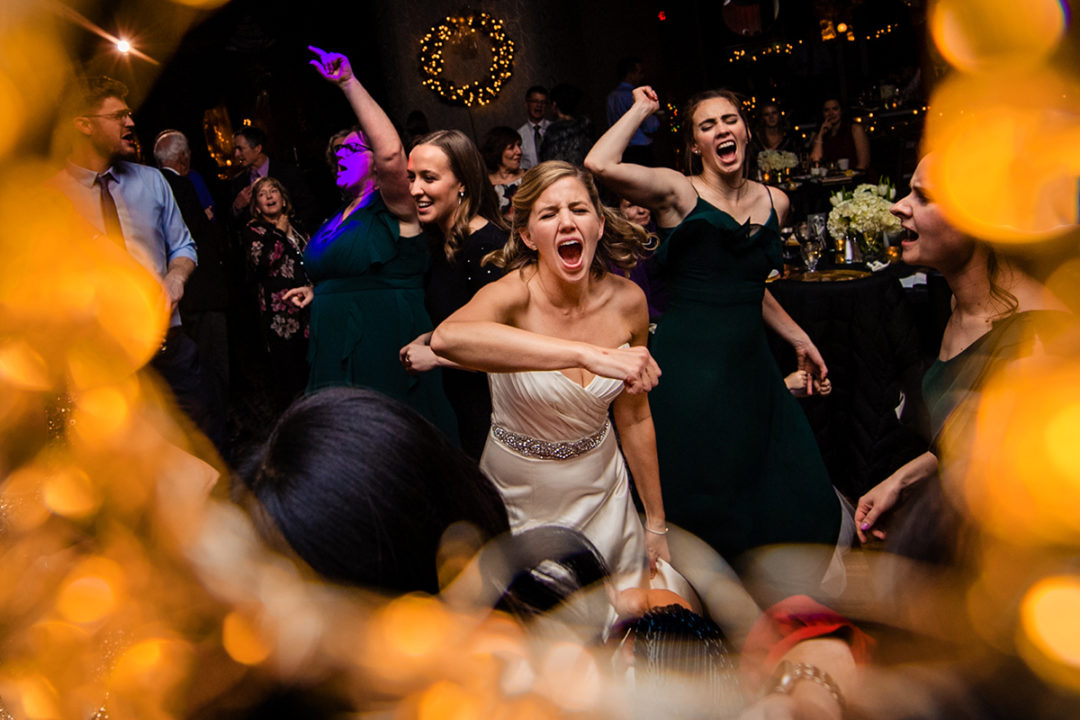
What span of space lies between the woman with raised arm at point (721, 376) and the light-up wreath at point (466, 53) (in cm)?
536

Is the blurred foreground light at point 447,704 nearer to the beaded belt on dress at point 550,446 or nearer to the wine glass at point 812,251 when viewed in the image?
the beaded belt on dress at point 550,446

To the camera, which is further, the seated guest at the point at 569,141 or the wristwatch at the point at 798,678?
the seated guest at the point at 569,141

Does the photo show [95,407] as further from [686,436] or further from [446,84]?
[446,84]

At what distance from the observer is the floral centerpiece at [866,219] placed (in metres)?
3.12

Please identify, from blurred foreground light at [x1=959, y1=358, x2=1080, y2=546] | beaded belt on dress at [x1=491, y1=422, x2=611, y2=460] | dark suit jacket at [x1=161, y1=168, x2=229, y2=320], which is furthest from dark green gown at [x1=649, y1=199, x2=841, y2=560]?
dark suit jacket at [x1=161, y1=168, x2=229, y2=320]

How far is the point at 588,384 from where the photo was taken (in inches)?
67.3

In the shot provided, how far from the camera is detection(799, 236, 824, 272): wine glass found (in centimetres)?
331

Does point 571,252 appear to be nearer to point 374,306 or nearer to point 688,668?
point 374,306

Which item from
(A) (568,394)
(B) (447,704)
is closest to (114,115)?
(A) (568,394)

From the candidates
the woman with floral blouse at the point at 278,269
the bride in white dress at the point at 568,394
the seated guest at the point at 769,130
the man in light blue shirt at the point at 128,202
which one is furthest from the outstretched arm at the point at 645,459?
the seated guest at the point at 769,130

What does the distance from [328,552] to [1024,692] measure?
0.59m

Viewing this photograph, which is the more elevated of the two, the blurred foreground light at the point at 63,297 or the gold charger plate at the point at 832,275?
the blurred foreground light at the point at 63,297

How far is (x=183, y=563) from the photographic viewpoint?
807mm

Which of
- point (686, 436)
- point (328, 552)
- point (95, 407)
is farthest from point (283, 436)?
point (686, 436)
